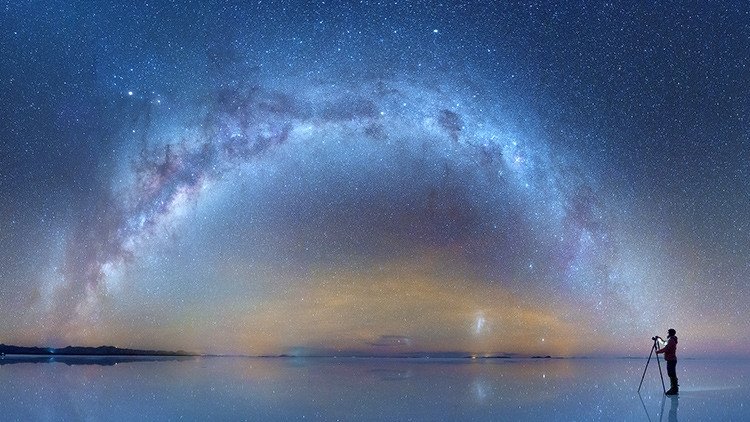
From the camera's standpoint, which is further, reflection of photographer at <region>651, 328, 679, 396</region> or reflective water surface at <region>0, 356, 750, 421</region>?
reflection of photographer at <region>651, 328, 679, 396</region>

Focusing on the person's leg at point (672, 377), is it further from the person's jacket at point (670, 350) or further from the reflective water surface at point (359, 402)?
the reflective water surface at point (359, 402)

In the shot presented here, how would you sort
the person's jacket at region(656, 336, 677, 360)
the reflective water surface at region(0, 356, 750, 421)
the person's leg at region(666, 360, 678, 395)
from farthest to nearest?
the person's jacket at region(656, 336, 677, 360) < the person's leg at region(666, 360, 678, 395) < the reflective water surface at region(0, 356, 750, 421)

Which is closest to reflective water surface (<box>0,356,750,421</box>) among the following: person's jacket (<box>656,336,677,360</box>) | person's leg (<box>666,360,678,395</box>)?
person's leg (<box>666,360,678,395</box>)

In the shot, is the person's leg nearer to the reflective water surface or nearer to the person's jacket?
the person's jacket

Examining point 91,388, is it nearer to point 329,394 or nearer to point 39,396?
point 39,396

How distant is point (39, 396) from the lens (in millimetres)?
12578

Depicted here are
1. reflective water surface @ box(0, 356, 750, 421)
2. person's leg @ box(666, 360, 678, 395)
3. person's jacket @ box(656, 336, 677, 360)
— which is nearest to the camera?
reflective water surface @ box(0, 356, 750, 421)

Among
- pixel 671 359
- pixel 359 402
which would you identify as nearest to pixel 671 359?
pixel 671 359

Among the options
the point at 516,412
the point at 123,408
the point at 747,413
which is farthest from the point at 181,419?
the point at 747,413

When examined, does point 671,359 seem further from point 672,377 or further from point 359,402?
point 359,402

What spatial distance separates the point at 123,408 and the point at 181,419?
1928 millimetres

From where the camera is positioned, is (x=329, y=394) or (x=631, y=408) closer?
(x=631, y=408)

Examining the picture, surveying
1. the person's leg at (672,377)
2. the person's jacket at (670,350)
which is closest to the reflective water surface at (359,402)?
the person's leg at (672,377)

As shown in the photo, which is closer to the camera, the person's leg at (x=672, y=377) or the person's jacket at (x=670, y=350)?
the person's leg at (x=672, y=377)
